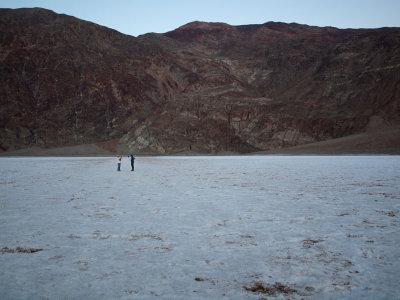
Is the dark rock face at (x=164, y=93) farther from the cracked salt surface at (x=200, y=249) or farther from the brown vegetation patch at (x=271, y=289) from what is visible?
the brown vegetation patch at (x=271, y=289)

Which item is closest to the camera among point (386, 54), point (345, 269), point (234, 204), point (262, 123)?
point (345, 269)

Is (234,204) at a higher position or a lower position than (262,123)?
lower

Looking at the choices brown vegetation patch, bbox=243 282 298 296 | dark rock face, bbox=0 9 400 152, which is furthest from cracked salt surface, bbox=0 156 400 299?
dark rock face, bbox=0 9 400 152

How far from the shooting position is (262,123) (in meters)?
74.4

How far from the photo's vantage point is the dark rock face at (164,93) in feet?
239

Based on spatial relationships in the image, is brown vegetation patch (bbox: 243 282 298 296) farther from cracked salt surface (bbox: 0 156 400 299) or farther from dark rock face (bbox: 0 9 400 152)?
dark rock face (bbox: 0 9 400 152)

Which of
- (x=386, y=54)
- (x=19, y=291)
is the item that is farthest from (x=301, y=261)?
(x=386, y=54)

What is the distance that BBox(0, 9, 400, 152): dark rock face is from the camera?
72.9 m

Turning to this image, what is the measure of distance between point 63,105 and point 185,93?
95.0ft

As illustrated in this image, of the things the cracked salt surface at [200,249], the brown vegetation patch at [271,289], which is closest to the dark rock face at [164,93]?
the cracked salt surface at [200,249]

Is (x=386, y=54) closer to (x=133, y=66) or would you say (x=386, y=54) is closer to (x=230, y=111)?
(x=230, y=111)

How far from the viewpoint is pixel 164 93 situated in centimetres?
9056

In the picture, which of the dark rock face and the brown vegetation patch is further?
the dark rock face

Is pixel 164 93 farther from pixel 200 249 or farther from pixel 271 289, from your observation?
pixel 271 289
